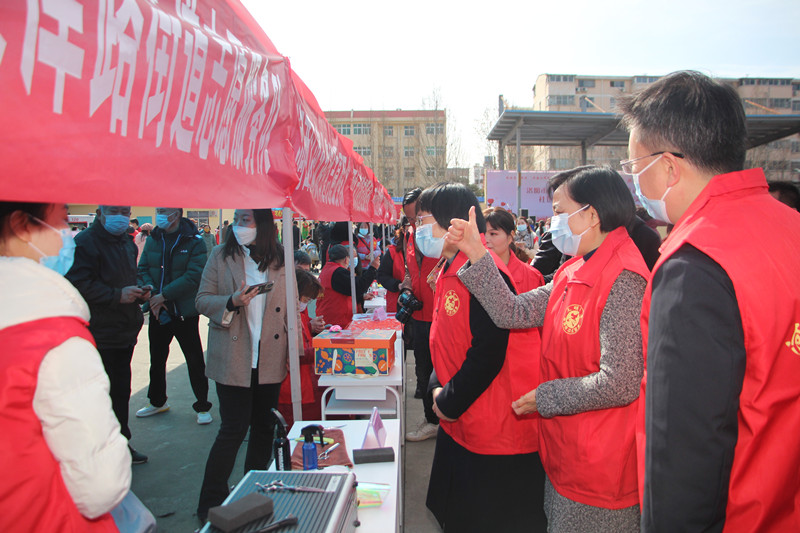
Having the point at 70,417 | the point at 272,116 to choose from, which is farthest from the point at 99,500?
the point at 272,116

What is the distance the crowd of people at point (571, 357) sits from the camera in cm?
96

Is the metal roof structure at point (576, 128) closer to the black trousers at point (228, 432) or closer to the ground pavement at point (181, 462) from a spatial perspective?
the ground pavement at point (181, 462)

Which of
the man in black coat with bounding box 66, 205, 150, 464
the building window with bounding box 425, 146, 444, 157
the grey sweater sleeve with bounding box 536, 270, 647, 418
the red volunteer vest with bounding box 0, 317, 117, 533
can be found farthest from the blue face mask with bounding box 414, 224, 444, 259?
the building window with bounding box 425, 146, 444, 157

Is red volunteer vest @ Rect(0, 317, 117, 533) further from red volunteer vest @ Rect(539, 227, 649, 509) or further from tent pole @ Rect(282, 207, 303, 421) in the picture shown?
tent pole @ Rect(282, 207, 303, 421)

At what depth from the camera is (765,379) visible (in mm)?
952

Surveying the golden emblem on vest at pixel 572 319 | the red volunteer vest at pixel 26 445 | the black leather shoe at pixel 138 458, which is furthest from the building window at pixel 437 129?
the red volunteer vest at pixel 26 445

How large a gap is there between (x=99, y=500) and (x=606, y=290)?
1618mm

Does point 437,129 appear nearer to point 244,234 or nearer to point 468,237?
point 244,234

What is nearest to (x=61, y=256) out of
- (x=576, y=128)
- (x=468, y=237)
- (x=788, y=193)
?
(x=468, y=237)

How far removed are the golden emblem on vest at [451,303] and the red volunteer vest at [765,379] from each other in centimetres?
121

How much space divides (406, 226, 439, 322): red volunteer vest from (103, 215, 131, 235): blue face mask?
258 centimetres

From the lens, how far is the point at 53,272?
1.10 m

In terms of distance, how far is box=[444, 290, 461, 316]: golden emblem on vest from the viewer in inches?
85.0

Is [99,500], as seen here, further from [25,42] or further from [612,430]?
[612,430]
